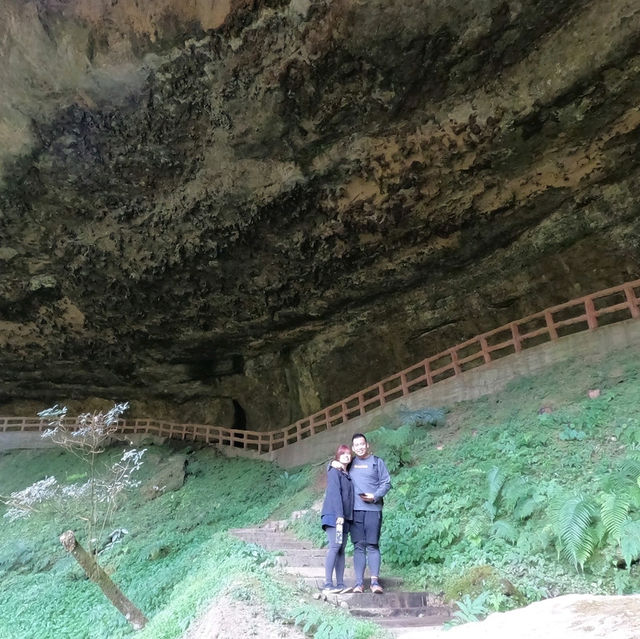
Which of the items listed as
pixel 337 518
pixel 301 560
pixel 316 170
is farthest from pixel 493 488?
pixel 316 170

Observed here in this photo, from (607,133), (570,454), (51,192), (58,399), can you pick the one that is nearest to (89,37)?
(51,192)

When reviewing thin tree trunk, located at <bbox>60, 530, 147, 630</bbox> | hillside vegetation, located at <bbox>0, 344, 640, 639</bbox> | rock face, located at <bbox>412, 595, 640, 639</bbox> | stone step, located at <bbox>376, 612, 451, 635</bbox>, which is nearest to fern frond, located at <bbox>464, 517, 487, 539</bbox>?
hillside vegetation, located at <bbox>0, 344, 640, 639</bbox>

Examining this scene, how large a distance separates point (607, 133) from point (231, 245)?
8.86 m

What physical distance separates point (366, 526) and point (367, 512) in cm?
15

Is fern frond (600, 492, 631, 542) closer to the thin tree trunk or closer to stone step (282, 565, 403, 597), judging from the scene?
stone step (282, 565, 403, 597)

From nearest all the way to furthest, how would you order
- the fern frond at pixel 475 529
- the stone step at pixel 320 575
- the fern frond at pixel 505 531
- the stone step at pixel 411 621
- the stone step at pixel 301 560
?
the stone step at pixel 411 621 < the fern frond at pixel 505 531 < the stone step at pixel 320 575 < the fern frond at pixel 475 529 < the stone step at pixel 301 560

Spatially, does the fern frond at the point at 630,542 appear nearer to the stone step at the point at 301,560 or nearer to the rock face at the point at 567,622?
the rock face at the point at 567,622

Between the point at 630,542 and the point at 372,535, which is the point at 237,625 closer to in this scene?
the point at 372,535

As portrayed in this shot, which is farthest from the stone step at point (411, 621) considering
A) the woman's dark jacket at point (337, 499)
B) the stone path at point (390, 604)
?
the woman's dark jacket at point (337, 499)

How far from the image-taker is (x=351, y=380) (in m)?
15.8

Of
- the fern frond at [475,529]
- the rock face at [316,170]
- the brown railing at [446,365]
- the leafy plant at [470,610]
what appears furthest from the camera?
the brown railing at [446,365]

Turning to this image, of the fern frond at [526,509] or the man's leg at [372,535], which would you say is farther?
the fern frond at [526,509]

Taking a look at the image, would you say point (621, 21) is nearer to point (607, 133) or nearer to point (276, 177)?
point (607, 133)

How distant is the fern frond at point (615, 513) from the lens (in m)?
4.42
